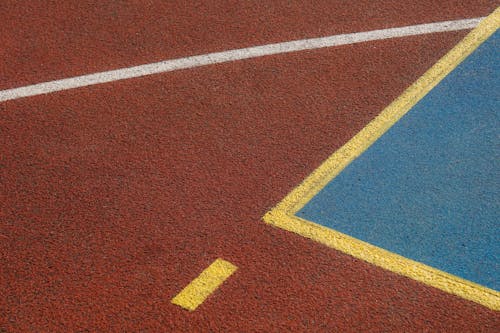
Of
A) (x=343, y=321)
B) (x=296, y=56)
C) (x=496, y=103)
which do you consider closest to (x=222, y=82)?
(x=296, y=56)

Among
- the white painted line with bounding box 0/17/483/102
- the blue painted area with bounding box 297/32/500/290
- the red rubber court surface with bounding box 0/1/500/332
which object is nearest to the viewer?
the red rubber court surface with bounding box 0/1/500/332

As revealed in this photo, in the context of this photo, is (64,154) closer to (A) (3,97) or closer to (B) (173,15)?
(A) (3,97)

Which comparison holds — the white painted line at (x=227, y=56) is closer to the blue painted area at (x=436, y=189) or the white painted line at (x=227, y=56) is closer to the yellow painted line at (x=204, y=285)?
the blue painted area at (x=436, y=189)

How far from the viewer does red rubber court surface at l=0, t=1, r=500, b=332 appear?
13.1 ft

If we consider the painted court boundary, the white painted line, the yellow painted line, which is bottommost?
the yellow painted line

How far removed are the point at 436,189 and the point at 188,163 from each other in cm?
155

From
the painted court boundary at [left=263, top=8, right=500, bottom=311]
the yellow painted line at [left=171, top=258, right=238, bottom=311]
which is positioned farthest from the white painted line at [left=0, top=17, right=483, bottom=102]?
the yellow painted line at [left=171, top=258, right=238, bottom=311]

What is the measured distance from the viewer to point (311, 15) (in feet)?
20.3

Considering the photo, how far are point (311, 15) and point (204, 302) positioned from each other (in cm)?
300

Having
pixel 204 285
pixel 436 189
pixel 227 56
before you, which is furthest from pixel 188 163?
pixel 436 189

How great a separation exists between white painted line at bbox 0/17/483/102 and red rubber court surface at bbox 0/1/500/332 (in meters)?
0.08

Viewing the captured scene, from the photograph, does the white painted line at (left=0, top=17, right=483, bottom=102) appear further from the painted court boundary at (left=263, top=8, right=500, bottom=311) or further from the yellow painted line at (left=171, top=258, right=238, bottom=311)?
the yellow painted line at (left=171, top=258, right=238, bottom=311)

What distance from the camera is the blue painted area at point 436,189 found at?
4234mm

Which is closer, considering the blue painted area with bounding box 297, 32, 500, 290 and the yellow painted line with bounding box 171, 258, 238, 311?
the yellow painted line with bounding box 171, 258, 238, 311
